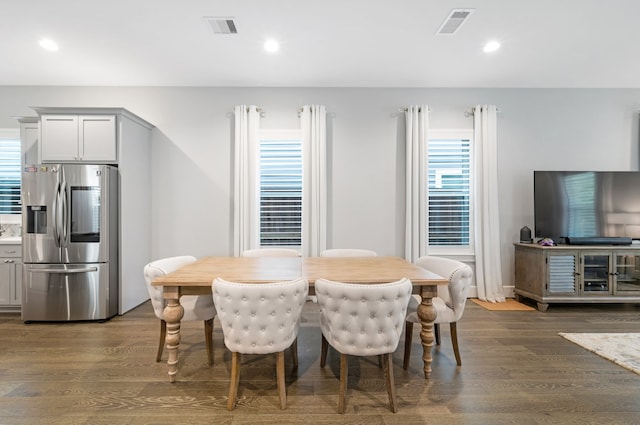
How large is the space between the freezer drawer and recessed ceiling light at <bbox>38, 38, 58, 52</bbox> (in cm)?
237

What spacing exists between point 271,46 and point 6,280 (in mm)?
4131

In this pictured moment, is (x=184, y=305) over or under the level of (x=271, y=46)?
under

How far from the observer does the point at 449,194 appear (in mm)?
4430

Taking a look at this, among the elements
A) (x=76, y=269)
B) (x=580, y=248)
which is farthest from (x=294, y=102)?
(x=580, y=248)

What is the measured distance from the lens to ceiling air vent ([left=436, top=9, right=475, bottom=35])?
8.96ft

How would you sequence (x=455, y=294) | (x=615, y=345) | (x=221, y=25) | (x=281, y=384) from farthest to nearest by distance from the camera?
(x=221, y=25), (x=615, y=345), (x=455, y=294), (x=281, y=384)

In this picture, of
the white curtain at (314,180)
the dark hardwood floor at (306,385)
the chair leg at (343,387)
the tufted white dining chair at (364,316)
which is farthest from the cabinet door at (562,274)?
the chair leg at (343,387)

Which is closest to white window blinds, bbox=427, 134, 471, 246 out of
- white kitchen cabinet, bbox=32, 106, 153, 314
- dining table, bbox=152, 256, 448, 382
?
dining table, bbox=152, 256, 448, 382

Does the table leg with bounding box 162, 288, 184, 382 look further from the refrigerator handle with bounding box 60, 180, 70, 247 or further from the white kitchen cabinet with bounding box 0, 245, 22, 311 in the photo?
the white kitchen cabinet with bounding box 0, 245, 22, 311

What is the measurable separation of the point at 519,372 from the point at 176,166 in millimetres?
4482

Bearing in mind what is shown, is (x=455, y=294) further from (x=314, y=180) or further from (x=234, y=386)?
(x=314, y=180)

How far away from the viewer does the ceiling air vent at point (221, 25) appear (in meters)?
2.83

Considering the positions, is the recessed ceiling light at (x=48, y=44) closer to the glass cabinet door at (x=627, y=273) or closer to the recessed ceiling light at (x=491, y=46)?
the recessed ceiling light at (x=491, y=46)

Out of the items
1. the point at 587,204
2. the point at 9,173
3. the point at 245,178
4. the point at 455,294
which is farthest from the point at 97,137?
the point at 587,204
